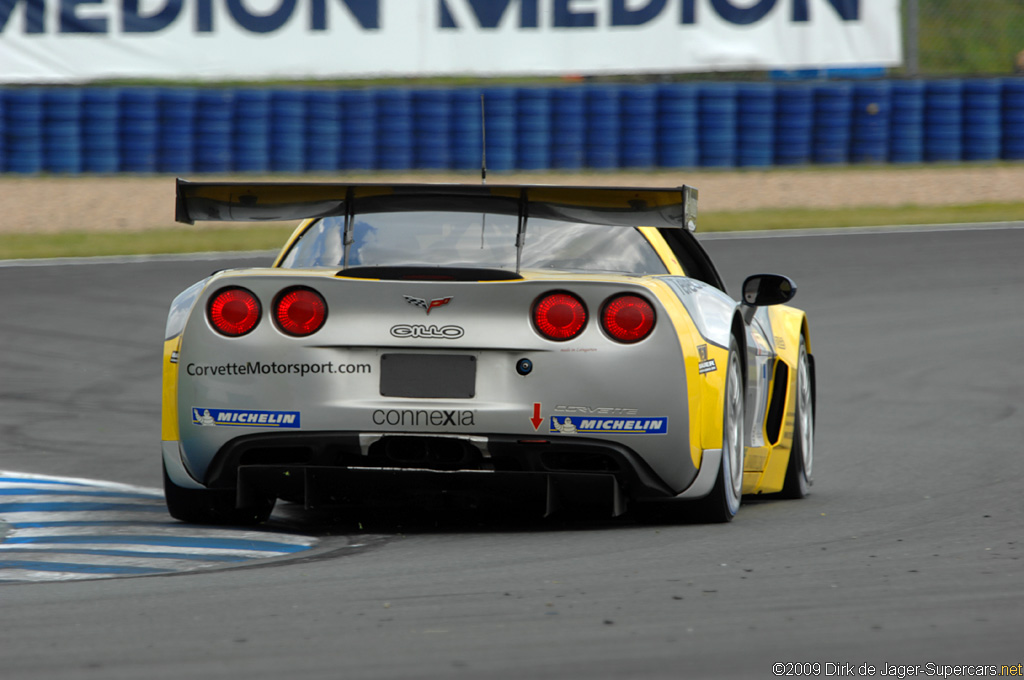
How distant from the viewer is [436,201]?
Result: 5488 mm

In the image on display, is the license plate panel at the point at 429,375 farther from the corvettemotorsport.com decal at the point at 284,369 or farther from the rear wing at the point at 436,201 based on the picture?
the rear wing at the point at 436,201

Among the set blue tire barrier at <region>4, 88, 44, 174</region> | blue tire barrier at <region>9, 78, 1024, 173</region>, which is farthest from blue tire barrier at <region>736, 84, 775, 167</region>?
blue tire barrier at <region>4, 88, 44, 174</region>

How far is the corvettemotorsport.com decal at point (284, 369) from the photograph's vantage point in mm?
5051

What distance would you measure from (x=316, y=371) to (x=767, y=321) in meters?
2.27

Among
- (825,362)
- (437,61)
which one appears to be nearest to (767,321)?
(825,362)

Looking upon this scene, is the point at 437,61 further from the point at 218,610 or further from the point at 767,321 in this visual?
the point at 218,610

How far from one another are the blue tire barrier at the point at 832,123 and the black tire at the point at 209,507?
1807 centimetres

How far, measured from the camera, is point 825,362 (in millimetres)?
10914

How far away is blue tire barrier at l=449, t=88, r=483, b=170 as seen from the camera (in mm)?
22625

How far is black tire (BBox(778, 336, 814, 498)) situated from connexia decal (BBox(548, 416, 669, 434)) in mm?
1712

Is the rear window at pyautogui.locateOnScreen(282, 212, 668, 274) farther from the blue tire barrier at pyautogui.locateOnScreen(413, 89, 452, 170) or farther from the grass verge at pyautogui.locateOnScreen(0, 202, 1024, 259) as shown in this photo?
the blue tire barrier at pyautogui.locateOnScreen(413, 89, 452, 170)

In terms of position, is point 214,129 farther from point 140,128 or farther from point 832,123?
point 832,123

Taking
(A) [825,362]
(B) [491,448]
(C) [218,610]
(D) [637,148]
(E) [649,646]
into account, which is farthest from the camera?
(D) [637,148]

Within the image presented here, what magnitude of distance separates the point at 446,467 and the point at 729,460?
3.14ft
